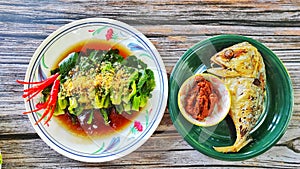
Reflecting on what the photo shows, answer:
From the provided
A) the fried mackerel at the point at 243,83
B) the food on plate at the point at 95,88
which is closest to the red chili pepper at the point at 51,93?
the food on plate at the point at 95,88

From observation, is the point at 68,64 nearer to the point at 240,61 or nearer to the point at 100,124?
the point at 100,124

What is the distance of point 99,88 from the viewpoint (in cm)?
190

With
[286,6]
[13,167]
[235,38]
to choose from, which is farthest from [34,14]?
[286,6]

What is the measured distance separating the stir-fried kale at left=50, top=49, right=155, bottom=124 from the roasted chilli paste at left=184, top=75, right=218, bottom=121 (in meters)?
0.16

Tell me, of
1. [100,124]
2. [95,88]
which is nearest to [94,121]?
[100,124]

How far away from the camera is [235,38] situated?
192cm

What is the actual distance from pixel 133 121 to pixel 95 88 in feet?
0.66

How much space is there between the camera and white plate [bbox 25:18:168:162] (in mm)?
1926

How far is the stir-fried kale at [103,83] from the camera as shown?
190cm

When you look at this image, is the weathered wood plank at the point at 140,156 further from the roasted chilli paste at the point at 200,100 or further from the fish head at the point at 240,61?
the fish head at the point at 240,61

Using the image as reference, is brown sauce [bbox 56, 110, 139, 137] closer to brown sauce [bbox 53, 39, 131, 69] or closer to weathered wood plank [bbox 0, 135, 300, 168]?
weathered wood plank [bbox 0, 135, 300, 168]

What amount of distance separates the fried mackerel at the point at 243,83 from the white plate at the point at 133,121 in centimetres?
24

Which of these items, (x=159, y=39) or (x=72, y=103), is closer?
(x=72, y=103)

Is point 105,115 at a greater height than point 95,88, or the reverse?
point 95,88
